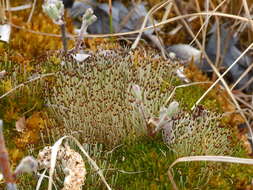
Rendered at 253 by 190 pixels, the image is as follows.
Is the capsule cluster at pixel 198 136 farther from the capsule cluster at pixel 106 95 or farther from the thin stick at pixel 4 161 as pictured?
the thin stick at pixel 4 161

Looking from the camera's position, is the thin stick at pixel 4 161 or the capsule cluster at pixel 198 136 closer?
the thin stick at pixel 4 161

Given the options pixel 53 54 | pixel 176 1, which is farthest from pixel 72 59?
pixel 176 1

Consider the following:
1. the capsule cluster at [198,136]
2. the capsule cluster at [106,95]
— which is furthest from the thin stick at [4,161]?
the capsule cluster at [198,136]

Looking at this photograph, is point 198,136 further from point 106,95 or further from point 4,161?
point 4,161

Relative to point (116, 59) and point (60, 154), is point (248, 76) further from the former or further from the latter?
point (60, 154)

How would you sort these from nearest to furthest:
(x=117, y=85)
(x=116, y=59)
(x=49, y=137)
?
(x=49, y=137), (x=117, y=85), (x=116, y=59)

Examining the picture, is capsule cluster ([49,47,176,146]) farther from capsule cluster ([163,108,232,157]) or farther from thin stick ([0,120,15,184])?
thin stick ([0,120,15,184])

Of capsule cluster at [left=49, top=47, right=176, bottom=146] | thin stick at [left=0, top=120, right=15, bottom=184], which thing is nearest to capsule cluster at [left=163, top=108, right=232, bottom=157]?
capsule cluster at [left=49, top=47, right=176, bottom=146]

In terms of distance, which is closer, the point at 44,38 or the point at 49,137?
the point at 49,137
